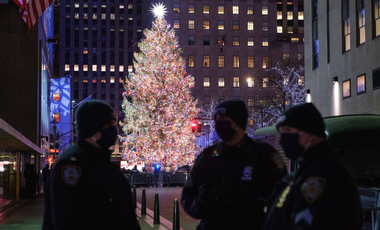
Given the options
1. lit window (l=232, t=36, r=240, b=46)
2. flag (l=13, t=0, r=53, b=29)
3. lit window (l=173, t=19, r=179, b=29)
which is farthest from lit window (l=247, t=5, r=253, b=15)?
flag (l=13, t=0, r=53, b=29)

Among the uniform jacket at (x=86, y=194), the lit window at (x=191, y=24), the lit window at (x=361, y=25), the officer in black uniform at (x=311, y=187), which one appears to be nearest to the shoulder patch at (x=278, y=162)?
the officer in black uniform at (x=311, y=187)

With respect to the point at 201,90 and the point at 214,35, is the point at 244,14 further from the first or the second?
the point at 201,90

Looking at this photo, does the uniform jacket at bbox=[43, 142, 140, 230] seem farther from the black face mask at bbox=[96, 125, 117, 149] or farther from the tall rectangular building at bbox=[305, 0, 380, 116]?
the tall rectangular building at bbox=[305, 0, 380, 116]

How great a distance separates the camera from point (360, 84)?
30438 mm

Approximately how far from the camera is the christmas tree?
2044 inches

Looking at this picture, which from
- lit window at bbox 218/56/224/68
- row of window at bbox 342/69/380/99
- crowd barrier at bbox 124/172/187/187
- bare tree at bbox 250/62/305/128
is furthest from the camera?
lit window at bbox 218/56/224/68

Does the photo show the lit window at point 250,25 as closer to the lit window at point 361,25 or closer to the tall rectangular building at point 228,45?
the tall rectangular building at point 228,45

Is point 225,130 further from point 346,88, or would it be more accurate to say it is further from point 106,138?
point 346,88

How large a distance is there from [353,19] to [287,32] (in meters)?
78.0

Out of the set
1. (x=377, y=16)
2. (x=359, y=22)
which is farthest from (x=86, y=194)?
(x=359, y=22)

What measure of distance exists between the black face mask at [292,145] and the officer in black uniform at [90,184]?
128 centimetres

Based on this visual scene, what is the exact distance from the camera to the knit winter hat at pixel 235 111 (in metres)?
4.18

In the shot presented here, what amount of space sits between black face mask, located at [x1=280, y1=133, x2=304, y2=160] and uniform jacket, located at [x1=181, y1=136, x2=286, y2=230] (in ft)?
2.22

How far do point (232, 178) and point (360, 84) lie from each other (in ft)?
93.1
